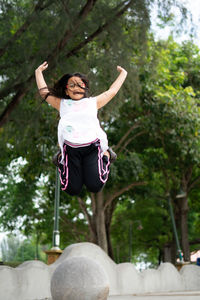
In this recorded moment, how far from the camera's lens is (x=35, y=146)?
1236 cm

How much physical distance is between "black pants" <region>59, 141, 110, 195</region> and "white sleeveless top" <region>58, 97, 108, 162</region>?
0.08 meters

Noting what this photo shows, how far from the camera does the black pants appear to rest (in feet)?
11.3

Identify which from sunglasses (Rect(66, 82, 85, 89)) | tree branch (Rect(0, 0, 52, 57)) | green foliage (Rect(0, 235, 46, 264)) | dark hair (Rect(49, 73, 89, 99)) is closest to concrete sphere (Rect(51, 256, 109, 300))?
dark hair (Rect(49, 73, 89, 99))

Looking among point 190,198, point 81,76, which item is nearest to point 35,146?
point 81,76

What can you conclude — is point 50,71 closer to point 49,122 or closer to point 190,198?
point 49,122

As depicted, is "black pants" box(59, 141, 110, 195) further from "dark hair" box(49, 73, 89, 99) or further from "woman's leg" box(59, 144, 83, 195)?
"dark hair" box(49, 73, 89, 99)

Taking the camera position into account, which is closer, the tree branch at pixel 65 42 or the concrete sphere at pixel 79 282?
the concrete sphere at pixel 79 282

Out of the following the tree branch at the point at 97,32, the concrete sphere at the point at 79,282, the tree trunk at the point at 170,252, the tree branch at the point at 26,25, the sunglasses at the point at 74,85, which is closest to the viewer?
the sunglasses at the point at 74,85

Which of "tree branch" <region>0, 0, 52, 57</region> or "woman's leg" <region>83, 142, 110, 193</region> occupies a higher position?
"tree branch" <region>0, 0, 52, 57</region>

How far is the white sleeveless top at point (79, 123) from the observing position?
346 cm

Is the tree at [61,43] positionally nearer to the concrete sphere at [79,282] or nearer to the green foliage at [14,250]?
the concrete sphere at [79,282]

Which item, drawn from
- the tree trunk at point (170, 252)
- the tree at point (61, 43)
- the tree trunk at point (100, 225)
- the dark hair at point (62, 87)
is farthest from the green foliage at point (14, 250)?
the dark hair at point (62, 87)

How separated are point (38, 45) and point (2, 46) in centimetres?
80

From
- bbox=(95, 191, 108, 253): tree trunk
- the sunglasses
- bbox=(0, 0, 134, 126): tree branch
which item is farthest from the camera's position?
bbox=(95, 191, 108, 253): tree trunk
